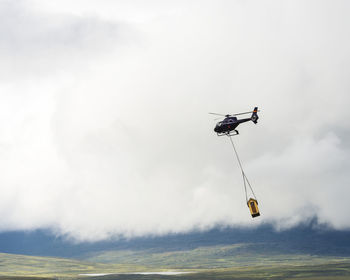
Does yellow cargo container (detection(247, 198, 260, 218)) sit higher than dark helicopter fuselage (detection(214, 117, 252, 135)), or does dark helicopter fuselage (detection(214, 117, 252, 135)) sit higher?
dark helicopter fuselage (detection(214, 117, 252, 135))

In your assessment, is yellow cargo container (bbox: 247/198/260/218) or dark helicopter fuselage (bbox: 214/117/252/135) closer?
yellow cargo container (bbox: 247/198/260/218)

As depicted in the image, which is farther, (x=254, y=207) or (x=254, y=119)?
(x=254, y=119)

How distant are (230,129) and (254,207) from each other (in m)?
22.1

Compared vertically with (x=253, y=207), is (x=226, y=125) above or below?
above

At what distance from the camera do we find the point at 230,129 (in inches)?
4377

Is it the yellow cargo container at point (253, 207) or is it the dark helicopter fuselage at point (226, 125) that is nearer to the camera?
the yellow cargo container at point (253, 207)

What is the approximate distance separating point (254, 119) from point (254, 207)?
85.0 ft

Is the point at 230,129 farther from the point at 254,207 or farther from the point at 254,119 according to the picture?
the point at 254,207

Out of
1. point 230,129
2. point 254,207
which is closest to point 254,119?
point 230,129

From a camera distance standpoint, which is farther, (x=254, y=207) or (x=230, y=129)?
(x=230, y=129)

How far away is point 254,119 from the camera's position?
115188 mm

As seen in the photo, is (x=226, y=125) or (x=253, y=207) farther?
(x=226, y=125)

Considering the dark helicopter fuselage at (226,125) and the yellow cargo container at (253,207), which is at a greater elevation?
the dark helicopter fuselage at (226,125)

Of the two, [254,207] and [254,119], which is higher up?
[254,119]
